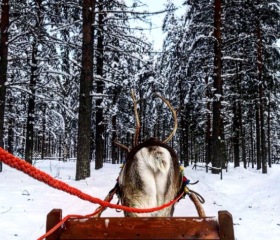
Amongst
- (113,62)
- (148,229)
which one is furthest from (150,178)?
(113,62)

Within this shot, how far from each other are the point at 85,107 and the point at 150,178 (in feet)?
25.5

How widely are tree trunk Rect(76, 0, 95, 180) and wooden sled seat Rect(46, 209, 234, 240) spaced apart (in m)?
8.30

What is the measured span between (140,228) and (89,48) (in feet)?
31.1

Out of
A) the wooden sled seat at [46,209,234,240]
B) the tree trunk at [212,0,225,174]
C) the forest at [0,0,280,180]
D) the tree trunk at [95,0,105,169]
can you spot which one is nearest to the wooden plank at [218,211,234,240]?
the wooden sled seat at [46,209,234,240]

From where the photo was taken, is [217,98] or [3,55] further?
[217,98]

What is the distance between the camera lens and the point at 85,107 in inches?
404

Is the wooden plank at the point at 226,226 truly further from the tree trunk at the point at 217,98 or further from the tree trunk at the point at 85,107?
the tree trunk at the point at 217,98

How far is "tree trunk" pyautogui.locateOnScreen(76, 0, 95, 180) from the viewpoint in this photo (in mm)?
10141

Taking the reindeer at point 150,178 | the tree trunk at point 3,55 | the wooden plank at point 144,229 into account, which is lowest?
the wooden plank at point 144,229

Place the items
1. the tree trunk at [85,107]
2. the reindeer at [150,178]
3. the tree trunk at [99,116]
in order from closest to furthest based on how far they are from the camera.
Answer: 1. the reindeer at [150,178]
2. the tree trunk at [85,107]
3. the tree trunk at [99,116]

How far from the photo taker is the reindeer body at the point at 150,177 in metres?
2.74

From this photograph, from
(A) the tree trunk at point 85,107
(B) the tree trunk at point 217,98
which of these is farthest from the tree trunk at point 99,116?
(B) the tree trunk at point 217,98

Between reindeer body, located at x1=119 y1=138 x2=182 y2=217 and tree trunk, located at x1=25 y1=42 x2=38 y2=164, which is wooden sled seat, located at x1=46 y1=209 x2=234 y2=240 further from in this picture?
tree trunk, located at x1=25 y1=42 x2=38 y2=164

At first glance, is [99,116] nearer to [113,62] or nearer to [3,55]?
[113,62]
